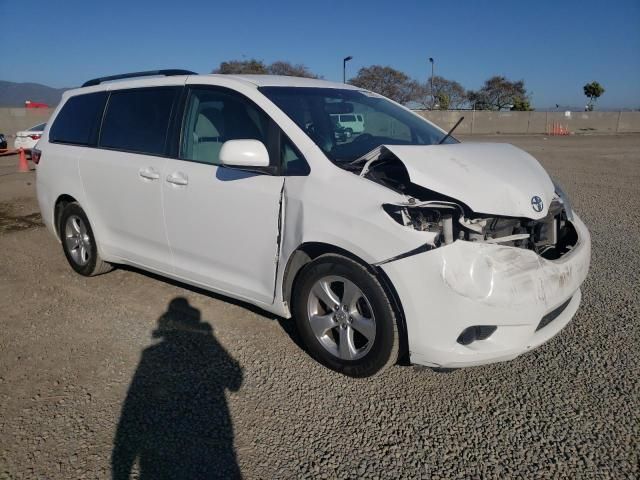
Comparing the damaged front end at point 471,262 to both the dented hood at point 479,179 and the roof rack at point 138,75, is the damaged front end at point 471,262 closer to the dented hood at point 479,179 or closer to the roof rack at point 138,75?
the dented hood at point 479,179

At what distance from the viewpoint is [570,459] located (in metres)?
2.34

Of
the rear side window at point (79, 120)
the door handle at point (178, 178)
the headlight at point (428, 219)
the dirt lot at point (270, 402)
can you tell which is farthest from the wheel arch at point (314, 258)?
the rear side window at point (79, 120)

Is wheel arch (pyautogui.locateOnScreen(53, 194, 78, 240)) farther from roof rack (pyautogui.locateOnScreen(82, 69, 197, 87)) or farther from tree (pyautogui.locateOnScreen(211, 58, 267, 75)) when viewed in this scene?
tree (pyautogui.locateOnScreen(211, 58, 267, 75))

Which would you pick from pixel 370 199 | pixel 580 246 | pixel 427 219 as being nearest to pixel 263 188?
pixel 370 199

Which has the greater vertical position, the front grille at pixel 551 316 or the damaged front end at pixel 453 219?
the damaged front end at pixel 453 219

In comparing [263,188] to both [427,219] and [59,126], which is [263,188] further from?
[59,126]

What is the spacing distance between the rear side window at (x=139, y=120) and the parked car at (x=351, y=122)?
127 centimetres

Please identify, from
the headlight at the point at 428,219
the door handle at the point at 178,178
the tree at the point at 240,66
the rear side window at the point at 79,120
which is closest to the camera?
the headlight at the point at 428,219

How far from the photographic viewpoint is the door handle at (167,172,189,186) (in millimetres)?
3520

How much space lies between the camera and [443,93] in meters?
64.0

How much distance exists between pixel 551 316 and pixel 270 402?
5.63 ft

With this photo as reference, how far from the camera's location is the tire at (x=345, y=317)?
2.75 metres

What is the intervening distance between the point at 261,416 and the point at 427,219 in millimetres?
1419

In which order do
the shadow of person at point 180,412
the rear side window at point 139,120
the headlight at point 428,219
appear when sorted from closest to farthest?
the shadow of person at point 180,412 → the headlight at point 428,219 → the rear side window at point 139,120
